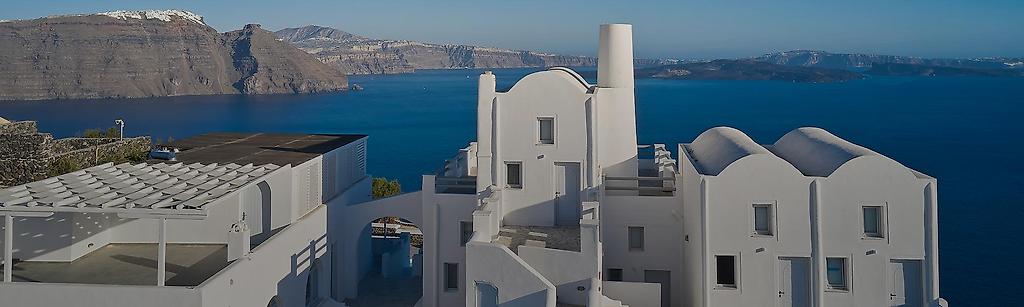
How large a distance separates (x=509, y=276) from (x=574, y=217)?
4718 millimetres

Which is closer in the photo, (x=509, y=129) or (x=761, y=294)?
(x=761, y=294)

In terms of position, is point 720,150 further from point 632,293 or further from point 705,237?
point 632,293

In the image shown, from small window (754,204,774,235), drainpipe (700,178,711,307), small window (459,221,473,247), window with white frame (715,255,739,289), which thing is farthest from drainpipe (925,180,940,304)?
small window (459,221,473,247)

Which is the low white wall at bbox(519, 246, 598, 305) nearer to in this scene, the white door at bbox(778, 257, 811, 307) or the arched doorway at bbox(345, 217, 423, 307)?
the white door at bbox(778, 257, 811, 307)

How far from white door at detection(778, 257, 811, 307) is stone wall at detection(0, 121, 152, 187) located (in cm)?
1852

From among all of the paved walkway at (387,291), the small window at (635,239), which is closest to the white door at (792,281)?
the small window at (635,239)

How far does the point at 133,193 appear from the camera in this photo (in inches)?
647

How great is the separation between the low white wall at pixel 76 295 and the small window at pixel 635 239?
37.8 ft

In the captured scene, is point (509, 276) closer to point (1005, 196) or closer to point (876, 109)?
point (1005, 196)

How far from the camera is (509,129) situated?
2097 cm

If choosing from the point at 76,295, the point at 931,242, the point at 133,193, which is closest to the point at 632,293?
the point at 931,242

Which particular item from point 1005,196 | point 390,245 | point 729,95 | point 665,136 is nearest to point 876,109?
point 729,95

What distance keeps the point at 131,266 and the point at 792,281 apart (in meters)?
14.1

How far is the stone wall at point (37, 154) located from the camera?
21500mm
